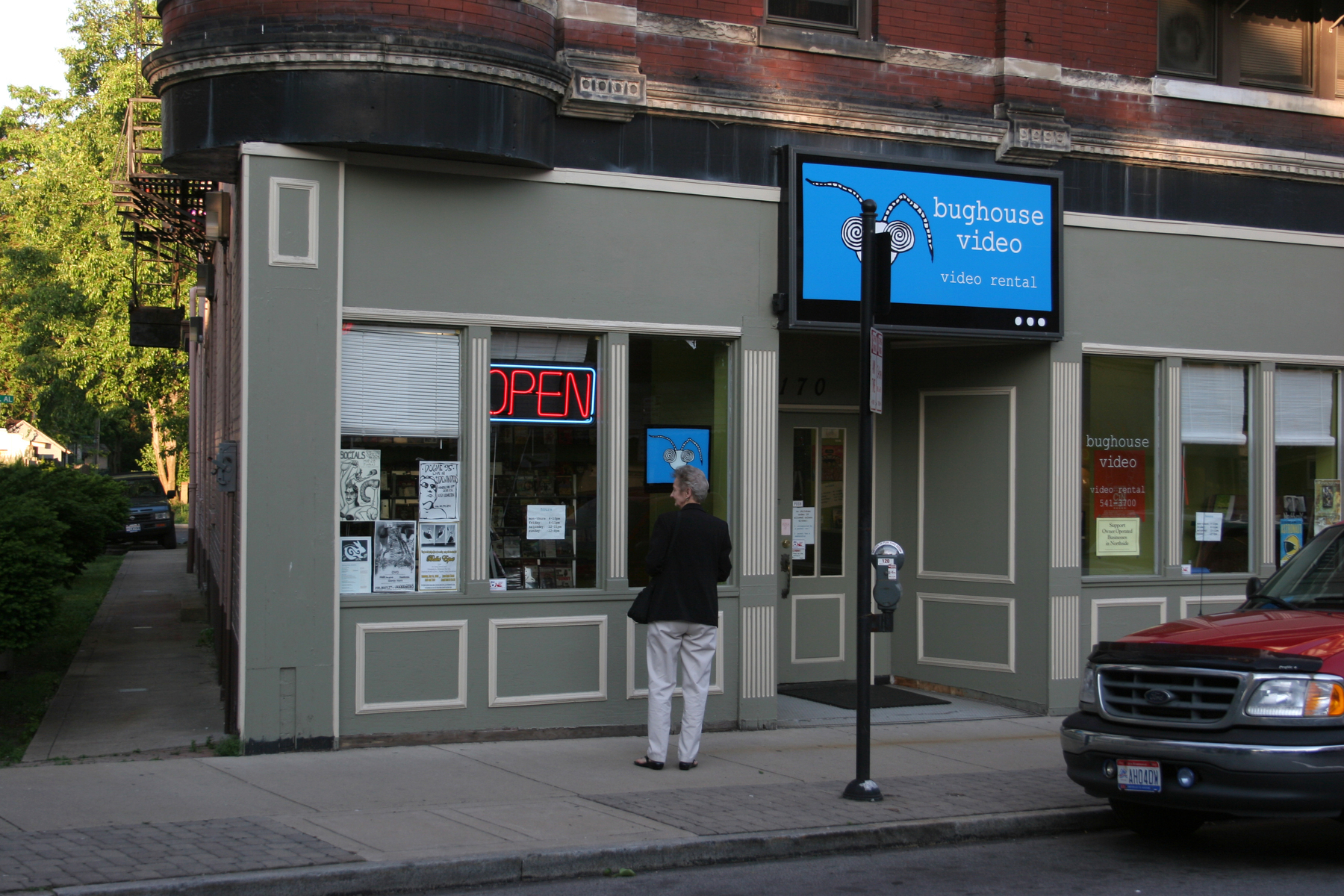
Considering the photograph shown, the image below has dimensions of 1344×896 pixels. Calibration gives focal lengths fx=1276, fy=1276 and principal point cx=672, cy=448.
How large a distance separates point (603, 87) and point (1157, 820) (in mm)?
6329

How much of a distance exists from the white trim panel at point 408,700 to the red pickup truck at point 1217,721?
4.26 meters

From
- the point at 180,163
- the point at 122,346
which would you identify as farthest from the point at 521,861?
the point at 122,346

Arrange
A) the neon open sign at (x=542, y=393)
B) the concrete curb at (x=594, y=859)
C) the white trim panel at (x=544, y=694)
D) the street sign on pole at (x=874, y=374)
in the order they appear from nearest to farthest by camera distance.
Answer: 1. the concrete curb at (x=594, y=859)
2. the street sign on pole at (x=874, y=374)
3. the white trim panel at (x=544, y=694)
4. the neon open sign at (x=542, y=393)

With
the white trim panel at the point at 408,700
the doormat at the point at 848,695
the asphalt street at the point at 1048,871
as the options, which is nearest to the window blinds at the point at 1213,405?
the doormat at the point at 848,695

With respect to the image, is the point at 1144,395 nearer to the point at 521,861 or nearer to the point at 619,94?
the point at 619,94

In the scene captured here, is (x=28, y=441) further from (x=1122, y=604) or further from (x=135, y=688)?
(x=1122, y=604)

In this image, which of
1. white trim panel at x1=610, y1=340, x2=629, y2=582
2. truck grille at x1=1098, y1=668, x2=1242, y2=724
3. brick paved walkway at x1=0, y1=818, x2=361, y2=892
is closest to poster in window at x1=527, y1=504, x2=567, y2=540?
white trim panel at x1=610, y1=340, x2=629, y2=582

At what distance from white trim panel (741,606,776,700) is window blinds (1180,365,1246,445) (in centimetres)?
460

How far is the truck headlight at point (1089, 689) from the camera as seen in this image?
701 cm

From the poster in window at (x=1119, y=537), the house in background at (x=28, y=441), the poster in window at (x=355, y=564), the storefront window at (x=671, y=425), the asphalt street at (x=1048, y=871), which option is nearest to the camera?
the asphalt street at (x=1048, y=871)

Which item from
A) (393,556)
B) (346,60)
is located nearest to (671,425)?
(393,556)

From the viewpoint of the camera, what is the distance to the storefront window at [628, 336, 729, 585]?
32.9 feet

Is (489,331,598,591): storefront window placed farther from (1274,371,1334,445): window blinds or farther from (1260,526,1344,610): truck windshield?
(1274,371,1334,445): window blinds

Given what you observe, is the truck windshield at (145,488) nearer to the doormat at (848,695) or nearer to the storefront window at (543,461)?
the doormat at (848,695)
